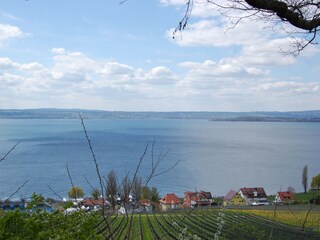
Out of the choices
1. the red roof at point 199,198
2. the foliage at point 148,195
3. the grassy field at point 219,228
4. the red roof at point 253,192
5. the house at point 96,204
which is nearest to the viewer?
the house at point 96,204

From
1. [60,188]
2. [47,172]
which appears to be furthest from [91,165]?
[60,188]

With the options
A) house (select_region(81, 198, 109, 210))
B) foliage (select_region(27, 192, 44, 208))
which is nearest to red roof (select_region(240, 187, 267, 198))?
house (select_region(81, 198, 109, 210))

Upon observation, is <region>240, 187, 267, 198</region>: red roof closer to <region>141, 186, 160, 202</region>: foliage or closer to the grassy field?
<region>141, 186, 160, 202</region>: foliage

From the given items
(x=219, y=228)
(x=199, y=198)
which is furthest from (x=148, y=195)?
(x=219, y=228)

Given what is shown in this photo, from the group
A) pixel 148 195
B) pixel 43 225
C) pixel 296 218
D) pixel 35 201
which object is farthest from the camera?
pixel 148 195

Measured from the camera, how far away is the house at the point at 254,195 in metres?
41.5

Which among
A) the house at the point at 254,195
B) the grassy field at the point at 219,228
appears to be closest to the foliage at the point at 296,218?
the grassy field at the point at 219,228

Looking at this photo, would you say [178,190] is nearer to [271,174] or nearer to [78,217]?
[271,174]

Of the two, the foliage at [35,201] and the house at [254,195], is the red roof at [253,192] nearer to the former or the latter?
the house at [254,195]

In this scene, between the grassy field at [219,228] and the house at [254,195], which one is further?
the house at [254,195]

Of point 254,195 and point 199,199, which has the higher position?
point 199,199

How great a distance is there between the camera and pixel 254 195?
1645 inches

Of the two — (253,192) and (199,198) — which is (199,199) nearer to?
(199,198)

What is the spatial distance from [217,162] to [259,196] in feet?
67.3
